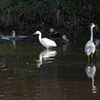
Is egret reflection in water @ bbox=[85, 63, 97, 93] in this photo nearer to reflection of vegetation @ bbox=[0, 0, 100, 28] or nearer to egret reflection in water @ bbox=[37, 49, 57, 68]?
egret reflection in water @ bbox=[37, 49, 57, 68]

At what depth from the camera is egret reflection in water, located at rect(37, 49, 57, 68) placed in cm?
1656

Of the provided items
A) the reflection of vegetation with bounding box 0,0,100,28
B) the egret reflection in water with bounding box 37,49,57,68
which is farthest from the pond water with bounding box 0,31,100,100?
the reflection of vegetation with bounding box 0,0,100,28

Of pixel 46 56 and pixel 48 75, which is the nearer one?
pixel 48 75

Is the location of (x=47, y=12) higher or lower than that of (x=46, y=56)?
higher

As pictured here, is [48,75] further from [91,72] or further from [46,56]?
[46,56]

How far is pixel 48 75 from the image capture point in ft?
45.9

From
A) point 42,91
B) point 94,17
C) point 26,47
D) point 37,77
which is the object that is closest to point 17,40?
point 26,47

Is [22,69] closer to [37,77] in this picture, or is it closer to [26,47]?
[37,77]

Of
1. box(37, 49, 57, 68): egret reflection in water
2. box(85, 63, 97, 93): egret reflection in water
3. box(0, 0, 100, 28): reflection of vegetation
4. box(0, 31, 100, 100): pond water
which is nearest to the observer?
box(0, 31, 100, 100): pond water

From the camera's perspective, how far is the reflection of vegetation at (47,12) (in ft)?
99.5

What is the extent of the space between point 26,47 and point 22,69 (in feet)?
20.0

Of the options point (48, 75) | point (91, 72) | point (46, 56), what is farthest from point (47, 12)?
point (48, 75)

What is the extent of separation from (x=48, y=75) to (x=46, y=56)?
3993 mm

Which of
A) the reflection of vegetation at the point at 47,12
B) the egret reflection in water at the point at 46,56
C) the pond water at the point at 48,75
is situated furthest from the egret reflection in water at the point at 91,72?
the reflection of vegetation at the point at 47,12
